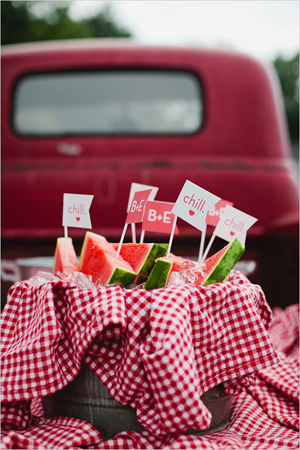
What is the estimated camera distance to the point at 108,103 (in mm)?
2734

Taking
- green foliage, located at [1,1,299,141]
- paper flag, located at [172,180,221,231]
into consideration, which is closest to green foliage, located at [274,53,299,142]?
green foliage, located at [1,1,299,141]

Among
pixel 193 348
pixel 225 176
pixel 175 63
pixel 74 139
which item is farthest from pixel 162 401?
pixel 175 63

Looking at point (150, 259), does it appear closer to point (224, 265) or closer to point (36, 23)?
point (224, 265)

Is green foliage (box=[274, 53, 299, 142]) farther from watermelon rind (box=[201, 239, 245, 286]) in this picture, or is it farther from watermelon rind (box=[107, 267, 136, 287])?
watermelon rind (box=[107, 267, 136, 287])

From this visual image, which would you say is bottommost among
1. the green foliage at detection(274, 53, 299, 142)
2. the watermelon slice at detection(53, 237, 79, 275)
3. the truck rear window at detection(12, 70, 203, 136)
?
the watermelon slice at detection(53, 237, 79, 275)

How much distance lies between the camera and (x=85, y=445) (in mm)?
1020

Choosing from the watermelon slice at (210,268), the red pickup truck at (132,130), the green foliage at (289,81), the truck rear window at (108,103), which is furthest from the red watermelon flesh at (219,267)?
the green foliage at (289,81)

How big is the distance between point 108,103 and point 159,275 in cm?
192

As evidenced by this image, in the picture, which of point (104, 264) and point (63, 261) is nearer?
point (104, 264)

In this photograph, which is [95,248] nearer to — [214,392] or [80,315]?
[80,315]

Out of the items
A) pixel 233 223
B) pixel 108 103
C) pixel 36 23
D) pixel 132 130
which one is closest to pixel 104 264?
pixel 233 223

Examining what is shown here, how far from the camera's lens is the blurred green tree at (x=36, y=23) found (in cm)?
1842

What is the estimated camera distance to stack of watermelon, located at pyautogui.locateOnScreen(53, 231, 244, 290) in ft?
3.48

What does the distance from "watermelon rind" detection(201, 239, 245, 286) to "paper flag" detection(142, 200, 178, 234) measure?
18cm
